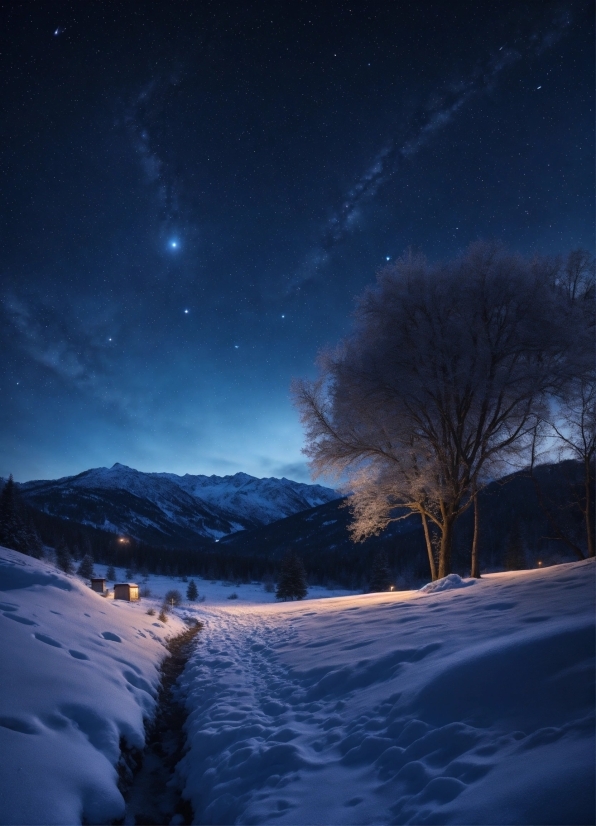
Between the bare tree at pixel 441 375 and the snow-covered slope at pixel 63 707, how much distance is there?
26.6 ft

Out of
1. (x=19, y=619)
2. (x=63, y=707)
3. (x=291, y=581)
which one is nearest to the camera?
(x=63, y=707)

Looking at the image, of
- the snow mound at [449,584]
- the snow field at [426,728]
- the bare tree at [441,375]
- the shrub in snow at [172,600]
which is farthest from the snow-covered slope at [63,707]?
the shrub in snow at [172,600]

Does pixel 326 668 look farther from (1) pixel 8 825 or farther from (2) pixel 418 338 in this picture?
(2) pixel 418 338

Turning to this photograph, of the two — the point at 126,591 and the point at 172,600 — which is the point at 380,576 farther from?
the point at 126,591

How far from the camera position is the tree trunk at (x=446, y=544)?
36.7 ft

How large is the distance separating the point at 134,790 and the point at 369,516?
9641 mm

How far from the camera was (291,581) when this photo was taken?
46219 millimetres

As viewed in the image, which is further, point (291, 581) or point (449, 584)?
point (291, 581)

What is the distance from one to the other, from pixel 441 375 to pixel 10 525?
41284mm

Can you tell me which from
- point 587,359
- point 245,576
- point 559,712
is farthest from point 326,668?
point 245,576

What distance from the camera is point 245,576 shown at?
99250 millimetres

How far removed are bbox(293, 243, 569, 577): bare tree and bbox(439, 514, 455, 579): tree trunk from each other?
0.11 ft

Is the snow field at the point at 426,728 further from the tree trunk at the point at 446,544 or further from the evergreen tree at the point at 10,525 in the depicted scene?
the evergreen tree at the point at 10,525

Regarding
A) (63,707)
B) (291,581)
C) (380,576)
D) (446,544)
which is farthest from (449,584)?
(291,581)
